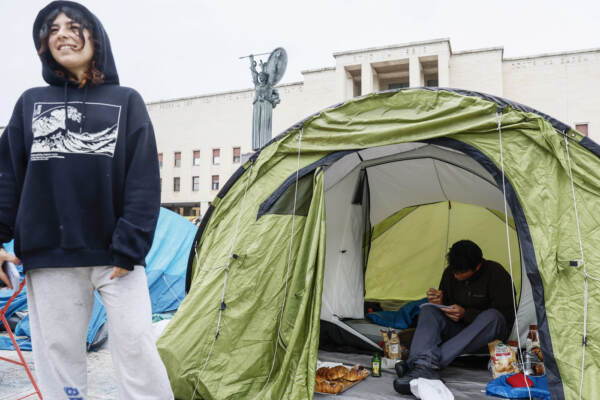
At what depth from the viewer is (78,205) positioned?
1533 millimetres

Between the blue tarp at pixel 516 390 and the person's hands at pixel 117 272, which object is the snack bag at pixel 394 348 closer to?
the blue tarp at pixel 516 390

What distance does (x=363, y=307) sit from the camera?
4.70m

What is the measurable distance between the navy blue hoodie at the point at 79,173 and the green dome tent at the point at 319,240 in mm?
1465

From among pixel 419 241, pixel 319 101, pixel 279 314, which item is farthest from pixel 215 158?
pixel 279 314

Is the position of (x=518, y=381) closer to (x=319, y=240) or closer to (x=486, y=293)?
(x=486, y=293)

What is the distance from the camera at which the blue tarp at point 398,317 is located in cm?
437

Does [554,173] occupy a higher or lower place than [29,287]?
higher

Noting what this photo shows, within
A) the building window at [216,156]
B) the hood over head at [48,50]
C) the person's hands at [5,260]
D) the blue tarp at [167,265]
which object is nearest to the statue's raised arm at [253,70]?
the blue tarp at [167,265]

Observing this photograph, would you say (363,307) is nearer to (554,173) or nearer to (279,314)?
(279,314)

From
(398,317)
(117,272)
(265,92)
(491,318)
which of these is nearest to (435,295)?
(491,318)

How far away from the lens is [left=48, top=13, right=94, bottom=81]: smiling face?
1.61 meters

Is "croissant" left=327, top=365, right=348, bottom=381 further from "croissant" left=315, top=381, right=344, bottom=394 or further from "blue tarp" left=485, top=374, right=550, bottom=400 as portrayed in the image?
"blue tarp" left=485, top=374, right=550, bottom=400

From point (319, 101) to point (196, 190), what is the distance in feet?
31.7

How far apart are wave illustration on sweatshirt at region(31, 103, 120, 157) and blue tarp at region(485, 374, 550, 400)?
99.1 inches
